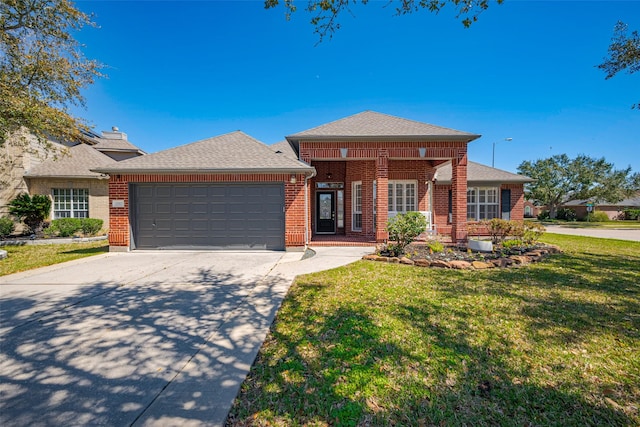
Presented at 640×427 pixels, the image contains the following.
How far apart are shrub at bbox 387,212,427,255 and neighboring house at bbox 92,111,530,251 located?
2.25 m

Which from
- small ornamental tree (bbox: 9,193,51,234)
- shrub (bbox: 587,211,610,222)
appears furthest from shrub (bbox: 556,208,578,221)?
small ornamental tree (bbox: 9,193,51,234)

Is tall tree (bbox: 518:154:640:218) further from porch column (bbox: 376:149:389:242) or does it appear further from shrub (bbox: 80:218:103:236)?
shrub (bbox: 80:218:103:236)

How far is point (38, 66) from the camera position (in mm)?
9211

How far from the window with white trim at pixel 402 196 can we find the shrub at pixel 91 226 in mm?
14639

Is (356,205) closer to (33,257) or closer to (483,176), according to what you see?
(483,176)

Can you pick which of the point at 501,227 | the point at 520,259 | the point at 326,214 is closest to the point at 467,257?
the point at 520,259

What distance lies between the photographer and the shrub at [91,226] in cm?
1330

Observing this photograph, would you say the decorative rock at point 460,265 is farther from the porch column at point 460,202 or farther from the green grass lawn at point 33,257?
the green grass lawn at point 33,257

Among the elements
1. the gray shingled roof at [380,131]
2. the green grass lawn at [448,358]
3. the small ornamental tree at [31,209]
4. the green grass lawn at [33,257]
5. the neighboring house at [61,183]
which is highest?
the gray shingled roof at [380,131]

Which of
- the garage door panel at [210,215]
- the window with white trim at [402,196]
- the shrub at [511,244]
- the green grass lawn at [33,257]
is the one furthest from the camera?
the window with white trim at [402,196]

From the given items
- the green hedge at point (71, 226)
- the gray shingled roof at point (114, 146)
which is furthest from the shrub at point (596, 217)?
the gray shingled roof at point (114, 146)

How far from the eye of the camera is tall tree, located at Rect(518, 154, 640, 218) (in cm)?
3412

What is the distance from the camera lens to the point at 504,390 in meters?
2.53

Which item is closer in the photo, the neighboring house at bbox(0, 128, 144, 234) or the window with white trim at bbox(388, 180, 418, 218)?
the window with white trim at bbox(388, 180, 418, 218)
